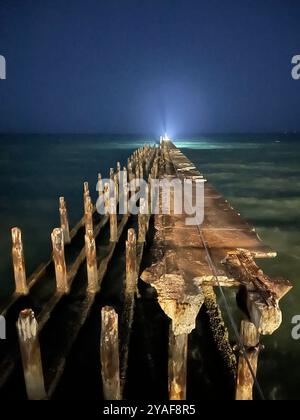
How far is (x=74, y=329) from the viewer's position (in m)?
4.86

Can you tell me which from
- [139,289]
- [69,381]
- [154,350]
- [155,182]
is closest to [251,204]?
[155,182]

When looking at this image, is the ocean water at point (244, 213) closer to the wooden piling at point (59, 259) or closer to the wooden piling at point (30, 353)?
the wooden piling at point (59, 259)

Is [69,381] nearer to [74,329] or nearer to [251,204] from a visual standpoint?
[74,329]

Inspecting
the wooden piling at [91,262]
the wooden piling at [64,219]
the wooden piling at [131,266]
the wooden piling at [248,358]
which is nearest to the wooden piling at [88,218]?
the wooden piling at [64,219]

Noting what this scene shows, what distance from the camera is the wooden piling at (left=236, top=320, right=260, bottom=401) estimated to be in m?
3.02

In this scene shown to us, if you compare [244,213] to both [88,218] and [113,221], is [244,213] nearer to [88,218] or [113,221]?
[113,221]

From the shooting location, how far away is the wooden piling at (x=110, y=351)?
290 centimetres

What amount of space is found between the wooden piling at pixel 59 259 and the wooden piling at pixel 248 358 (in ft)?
11.8

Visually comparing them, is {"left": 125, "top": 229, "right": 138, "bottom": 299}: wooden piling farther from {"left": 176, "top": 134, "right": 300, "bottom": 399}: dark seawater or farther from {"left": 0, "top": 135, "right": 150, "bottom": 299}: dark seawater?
{"left": 0, "top": 135, "right": 150, "bottom": 299}: dark seawater

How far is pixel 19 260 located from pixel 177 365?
358 cm

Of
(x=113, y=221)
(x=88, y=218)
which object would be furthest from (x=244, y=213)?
(x=88, y=218)

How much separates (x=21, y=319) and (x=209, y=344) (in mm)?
3107

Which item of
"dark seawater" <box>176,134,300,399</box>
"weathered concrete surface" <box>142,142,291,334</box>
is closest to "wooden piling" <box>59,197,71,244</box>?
"weathered concrete surface" <box>142,142,291,334</box>

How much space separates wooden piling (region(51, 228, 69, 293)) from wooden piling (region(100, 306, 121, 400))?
9.37 ft
